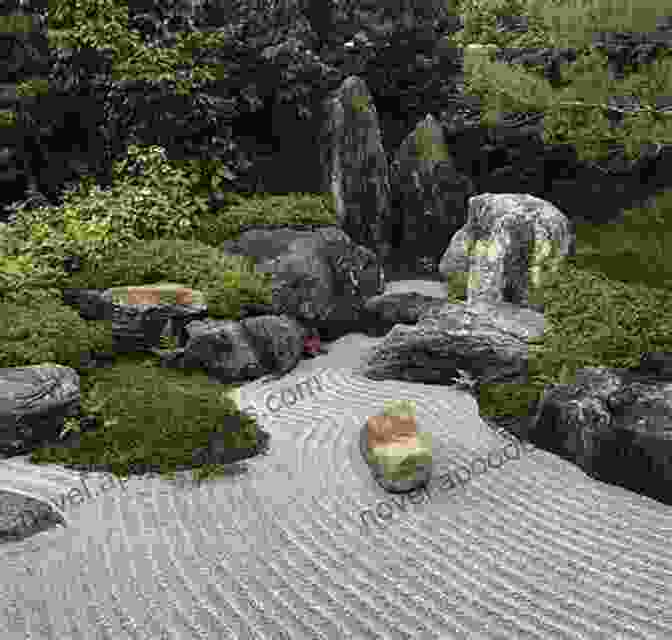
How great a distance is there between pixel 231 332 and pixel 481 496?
4061 mm

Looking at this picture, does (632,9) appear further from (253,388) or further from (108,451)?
(108,451)

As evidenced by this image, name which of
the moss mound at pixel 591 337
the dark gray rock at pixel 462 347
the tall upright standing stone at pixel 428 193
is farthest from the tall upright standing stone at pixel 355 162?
the moss mound at pixel 591 337

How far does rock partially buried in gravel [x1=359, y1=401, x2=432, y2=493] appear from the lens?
613cm

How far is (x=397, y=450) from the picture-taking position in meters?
6.27

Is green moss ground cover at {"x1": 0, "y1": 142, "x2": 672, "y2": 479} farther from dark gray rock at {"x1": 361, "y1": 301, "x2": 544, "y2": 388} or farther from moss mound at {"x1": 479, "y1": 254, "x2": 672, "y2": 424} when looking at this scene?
dark gray rock at {"x1": 361, "y1": 301, "x2": 544, "y2": 388}

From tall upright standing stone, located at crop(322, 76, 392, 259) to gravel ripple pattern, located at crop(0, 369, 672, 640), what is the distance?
7605mm

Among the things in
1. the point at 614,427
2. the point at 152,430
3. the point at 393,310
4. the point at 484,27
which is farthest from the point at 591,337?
the point at 484,27

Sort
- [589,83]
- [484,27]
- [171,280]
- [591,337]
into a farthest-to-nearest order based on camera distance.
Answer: [484,27] < [171,280] < [589,83] < [591,337]

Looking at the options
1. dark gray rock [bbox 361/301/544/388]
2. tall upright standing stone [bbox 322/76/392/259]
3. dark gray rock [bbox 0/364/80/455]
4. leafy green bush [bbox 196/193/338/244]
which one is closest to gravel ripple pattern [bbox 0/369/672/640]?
dark gray rock [bbox 0/364/80/455]

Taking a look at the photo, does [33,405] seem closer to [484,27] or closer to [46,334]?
[46,334]

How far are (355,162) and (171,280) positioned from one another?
5164mm

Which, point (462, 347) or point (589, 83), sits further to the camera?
point (462, 347)

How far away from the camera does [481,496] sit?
617 cm

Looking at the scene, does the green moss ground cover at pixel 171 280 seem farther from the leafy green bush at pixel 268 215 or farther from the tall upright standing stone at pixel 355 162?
the tall upright standing stone at pixel 355 162
